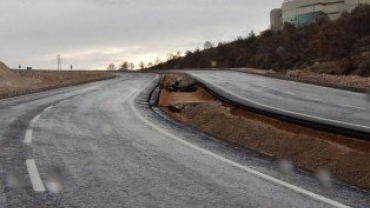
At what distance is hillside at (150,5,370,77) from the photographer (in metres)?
47.4

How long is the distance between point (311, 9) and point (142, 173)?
82.4 meters

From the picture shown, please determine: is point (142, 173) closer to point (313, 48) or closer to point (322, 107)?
point (322, 107)

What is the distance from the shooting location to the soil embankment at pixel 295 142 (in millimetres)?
8789

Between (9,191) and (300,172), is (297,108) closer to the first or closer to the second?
(300,172)

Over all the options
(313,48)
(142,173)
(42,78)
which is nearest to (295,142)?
(142,173)

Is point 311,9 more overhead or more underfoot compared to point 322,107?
more overhead

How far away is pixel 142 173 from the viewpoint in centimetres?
776

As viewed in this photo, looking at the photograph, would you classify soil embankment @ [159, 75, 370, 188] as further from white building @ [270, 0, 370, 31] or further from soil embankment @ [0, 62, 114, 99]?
white building @ [270, 0, 370, 31]

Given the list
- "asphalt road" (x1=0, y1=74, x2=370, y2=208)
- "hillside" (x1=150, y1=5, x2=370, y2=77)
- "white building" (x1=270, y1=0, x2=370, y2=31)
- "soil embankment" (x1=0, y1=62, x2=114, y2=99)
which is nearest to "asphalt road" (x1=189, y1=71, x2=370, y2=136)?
"asphalt road" (x1=0, y1=74, x2=370, y2=208)

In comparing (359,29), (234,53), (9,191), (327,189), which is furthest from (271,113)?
(234,53)

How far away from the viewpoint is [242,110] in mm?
17062

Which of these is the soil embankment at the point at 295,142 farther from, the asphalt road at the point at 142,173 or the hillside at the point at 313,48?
the hillside at the point at 313,48

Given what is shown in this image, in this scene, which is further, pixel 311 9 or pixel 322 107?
pixel 311 9

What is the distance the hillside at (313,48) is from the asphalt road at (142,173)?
33527 millimetres
